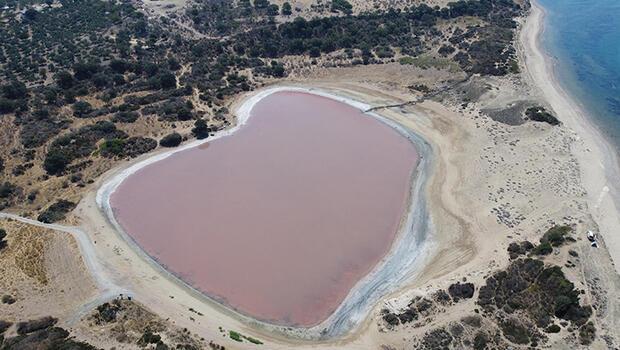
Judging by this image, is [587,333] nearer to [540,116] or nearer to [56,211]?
[540,116]

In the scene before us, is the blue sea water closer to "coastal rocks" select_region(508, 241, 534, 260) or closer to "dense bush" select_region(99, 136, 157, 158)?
"coastal rocks" select_region(508, 241, 534, 260)

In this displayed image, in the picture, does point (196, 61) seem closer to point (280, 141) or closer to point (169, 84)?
point (169, 84)

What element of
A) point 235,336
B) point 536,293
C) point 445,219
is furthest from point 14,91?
point 536,293

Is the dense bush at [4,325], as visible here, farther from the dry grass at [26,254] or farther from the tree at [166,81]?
the tree at [166,81]

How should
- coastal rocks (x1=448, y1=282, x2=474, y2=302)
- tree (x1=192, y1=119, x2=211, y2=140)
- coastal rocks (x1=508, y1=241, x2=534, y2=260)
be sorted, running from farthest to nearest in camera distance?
tree (x1=192, y1=119, x2=211, y2=140), coastal rocks (x1=508, y1=241, x2=534, y2=260), coastal rocks (x1=448, y1=282, x2=474, y2=302)

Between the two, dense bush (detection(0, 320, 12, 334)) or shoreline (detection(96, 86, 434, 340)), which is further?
shoreline (detection(96, 86, 434, 340))

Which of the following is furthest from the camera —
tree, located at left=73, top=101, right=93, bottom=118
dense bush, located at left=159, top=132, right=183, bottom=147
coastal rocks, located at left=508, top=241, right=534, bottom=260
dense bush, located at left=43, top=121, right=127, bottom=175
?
tree, located at left=73, top=101, right=93, bottom=118

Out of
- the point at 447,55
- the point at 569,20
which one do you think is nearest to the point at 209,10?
the point at 447,55

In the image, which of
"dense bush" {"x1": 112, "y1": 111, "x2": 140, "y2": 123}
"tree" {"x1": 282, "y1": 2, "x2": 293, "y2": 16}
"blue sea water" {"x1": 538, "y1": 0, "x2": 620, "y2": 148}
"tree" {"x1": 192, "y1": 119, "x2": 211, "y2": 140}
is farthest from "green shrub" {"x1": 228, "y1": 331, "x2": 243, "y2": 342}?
"tree" {"x1": 282, "y1": 2, "x2": 293, "y2": 16}

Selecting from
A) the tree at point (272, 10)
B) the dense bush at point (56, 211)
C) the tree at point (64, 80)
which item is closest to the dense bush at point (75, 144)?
the dense bush at point (56, 211)
